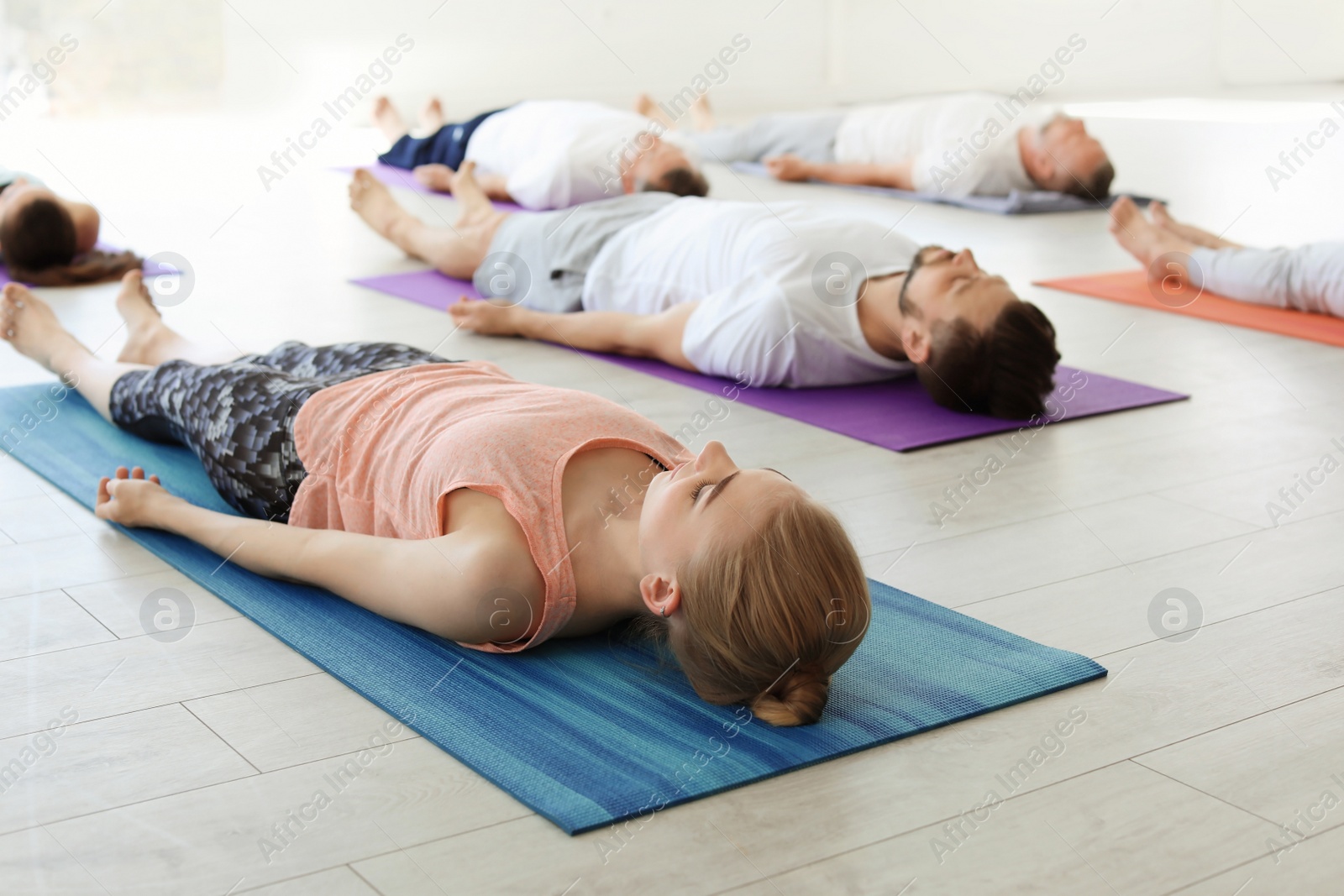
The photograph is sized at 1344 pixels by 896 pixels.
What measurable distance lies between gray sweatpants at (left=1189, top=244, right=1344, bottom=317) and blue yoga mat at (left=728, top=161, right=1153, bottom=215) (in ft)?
4.97

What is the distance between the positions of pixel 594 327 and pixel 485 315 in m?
0.31

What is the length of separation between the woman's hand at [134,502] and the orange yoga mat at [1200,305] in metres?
2.83

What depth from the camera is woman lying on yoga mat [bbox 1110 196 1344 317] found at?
11.3 feet

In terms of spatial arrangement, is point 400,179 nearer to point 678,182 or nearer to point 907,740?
point 678,182

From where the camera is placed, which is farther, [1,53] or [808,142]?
[1,53]

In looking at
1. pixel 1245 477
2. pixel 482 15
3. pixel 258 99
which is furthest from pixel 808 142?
pixel 1245 477

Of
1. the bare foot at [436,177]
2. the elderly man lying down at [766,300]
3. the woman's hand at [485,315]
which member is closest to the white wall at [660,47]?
the bare foot at [436,177]

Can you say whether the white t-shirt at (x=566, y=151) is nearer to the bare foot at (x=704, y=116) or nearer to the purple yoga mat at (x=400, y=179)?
the purple yoga mat at (x=400, y=179)

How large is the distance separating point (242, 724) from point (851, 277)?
6.13 ft

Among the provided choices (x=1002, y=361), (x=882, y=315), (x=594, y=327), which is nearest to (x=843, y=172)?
(x=594, y=327)

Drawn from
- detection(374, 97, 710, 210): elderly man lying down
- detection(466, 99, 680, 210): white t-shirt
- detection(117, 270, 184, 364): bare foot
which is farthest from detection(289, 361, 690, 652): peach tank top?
detection(466, 99, 680, 210): white t-shirt

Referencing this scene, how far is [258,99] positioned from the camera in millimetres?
7504

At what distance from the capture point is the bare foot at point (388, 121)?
235 inches

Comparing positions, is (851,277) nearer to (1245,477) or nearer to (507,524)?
(1245,477)
